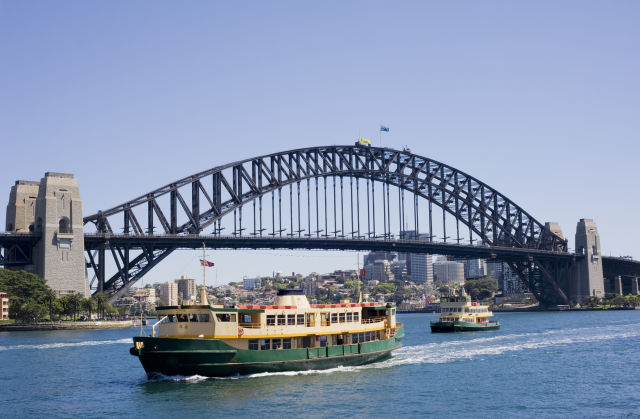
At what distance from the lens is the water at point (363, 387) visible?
34719 mm

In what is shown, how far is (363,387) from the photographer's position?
40.7 metres

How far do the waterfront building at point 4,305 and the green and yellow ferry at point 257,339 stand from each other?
51.5 metres

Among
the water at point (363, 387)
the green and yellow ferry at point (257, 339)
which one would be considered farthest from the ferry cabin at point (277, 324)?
the water at point (363, 387)

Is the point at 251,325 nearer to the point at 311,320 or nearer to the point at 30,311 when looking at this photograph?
the point at 311,320

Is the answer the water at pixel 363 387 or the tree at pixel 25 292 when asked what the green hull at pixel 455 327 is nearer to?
the water at pixel 363 387

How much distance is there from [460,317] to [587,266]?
2959 inches

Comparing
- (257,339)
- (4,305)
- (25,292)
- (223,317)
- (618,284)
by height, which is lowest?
(257,339)

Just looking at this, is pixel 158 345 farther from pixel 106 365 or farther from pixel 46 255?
pixel 46 255

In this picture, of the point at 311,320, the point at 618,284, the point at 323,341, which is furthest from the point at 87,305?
the point at 618,284

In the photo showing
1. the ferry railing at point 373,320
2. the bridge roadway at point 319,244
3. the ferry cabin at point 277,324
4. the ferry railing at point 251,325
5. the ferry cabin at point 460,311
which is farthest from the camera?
the bridge roadway at point 319,244

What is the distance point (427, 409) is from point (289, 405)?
234 inches

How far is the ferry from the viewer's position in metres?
85.8

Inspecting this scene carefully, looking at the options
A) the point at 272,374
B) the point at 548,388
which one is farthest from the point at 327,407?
the point at 548,388

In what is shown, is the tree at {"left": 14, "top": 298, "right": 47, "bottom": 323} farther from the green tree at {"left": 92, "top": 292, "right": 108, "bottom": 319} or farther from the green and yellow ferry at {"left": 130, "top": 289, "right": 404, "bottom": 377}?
the green and yellow ferry at {"left": 130, "top": 289, "right": 404, "bottom": 377}
